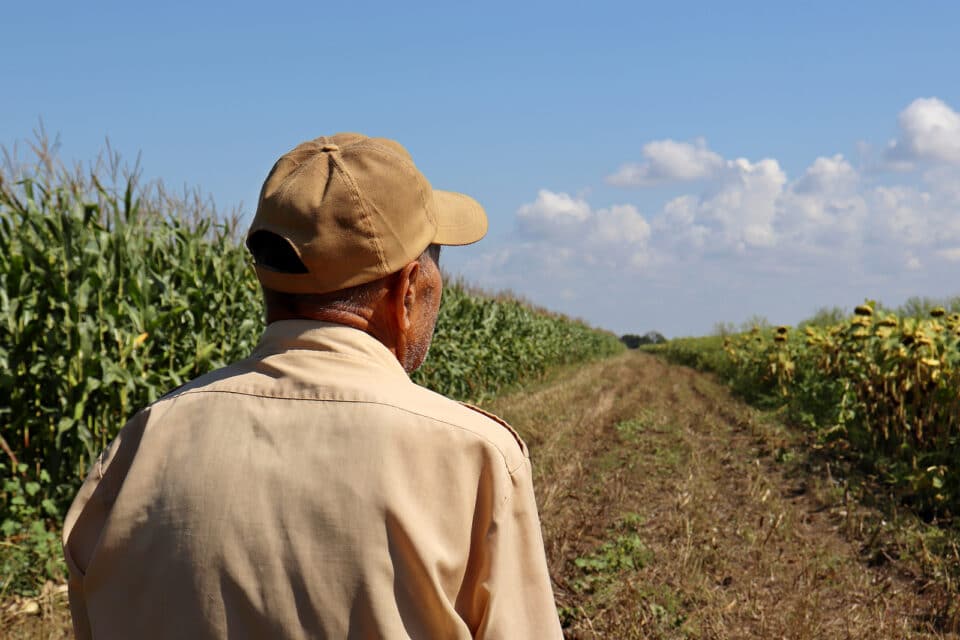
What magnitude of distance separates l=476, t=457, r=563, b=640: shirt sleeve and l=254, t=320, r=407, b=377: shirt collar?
31cm

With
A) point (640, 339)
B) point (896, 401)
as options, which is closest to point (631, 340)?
point (640, 339)

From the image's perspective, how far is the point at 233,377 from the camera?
4.56 feet

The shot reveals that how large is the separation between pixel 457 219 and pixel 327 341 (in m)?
0.40

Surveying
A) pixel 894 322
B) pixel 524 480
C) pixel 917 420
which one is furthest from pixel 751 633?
pixel 894 322

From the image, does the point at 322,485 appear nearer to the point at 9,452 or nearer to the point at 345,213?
the point at 345,213

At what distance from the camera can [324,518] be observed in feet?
4.01

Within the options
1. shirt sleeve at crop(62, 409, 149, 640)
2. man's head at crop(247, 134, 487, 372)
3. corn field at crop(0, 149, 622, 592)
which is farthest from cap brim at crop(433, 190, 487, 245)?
corn field at crop(0, 149, 622, 592)

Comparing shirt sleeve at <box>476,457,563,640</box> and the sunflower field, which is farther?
the sunflower field

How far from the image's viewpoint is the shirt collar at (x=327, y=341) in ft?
4.50

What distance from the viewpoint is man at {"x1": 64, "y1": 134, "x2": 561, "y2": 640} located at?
1.23m

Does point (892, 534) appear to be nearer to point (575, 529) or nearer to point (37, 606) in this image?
point (575, 529)

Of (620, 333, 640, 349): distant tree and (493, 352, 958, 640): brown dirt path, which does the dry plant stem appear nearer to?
(493, 352, 958, 640): brown dirt path

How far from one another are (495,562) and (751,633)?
10.8 ft

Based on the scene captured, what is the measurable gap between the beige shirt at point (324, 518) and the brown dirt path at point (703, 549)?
116 inches
